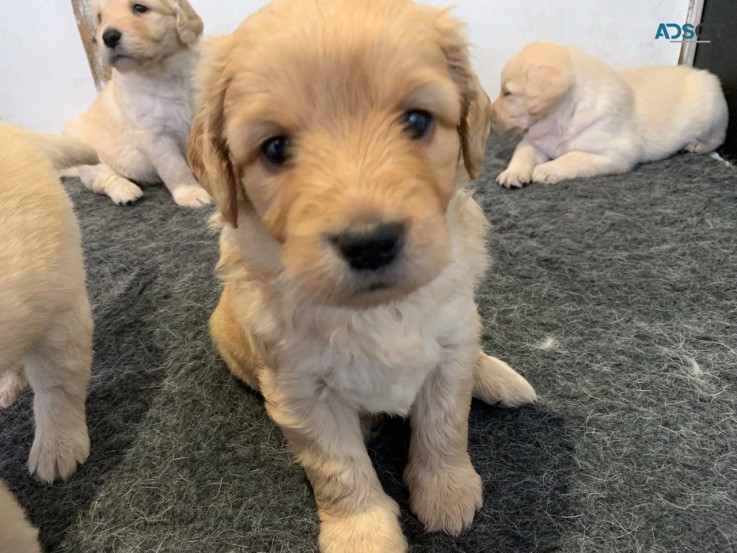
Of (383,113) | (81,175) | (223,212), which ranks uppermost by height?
(383,113)

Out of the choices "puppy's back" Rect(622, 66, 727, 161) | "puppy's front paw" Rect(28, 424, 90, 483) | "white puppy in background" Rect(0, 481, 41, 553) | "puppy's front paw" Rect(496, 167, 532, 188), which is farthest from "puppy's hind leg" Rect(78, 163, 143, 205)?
"puppy's back" Rect(622, 66, 727, 161)

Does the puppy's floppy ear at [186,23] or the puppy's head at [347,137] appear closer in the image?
the puppy's head at [347,137]

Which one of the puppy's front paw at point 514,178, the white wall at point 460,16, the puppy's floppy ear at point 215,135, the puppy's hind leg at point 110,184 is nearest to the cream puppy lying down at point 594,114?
the puppy's front paw at point 514,178

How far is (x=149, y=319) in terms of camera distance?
2500 mm

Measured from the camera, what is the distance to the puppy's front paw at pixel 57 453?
1828 mm

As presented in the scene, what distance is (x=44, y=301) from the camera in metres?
1.76

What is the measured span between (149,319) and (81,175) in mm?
2191

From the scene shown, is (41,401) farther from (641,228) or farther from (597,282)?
(641,228)

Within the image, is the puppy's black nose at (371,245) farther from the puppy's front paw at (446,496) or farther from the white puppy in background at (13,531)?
the white puppy in background at (13,531)

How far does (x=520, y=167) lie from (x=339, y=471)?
2652mm

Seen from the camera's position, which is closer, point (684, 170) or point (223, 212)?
point (223, 212)

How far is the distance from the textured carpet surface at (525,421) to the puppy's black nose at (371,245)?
89 cm

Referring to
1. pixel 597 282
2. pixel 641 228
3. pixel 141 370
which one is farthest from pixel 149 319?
pixel 641 228

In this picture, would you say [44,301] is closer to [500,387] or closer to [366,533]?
[366,533]
